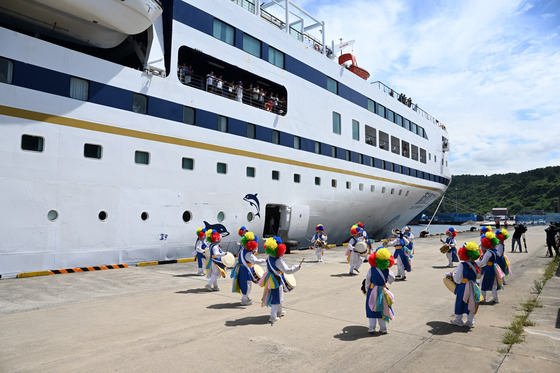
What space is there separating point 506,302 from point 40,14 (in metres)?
15.0

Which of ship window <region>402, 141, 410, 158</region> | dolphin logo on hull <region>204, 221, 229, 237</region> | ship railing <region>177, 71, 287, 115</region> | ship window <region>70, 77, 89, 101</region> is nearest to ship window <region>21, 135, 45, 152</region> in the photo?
ship window <region>70, 77, 89, 101</region>

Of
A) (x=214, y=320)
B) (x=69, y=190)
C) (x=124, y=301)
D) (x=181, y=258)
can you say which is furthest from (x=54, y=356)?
(x=181, y=258)

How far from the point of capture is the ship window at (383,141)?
25734mm

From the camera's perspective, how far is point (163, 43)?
13.6m

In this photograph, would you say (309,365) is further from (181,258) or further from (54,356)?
(181,258)

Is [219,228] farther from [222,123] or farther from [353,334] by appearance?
[353,334]

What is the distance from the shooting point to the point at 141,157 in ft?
41.1

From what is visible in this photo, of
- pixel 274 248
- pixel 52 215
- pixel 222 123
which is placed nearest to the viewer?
pixel 274 248

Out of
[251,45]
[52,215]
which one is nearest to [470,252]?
[52,215]

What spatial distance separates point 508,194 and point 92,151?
536 feet

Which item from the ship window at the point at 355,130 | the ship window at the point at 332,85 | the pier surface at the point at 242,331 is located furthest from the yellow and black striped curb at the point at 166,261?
the ship window at the point at 355,130

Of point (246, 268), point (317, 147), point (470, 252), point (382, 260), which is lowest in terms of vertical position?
point (246, 268)

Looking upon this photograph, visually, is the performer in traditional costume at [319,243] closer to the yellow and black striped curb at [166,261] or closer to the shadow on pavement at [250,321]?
the yellow and black striped curb at [166,261]

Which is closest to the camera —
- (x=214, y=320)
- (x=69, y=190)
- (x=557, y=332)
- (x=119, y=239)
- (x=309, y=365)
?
(x=309, y=365)
